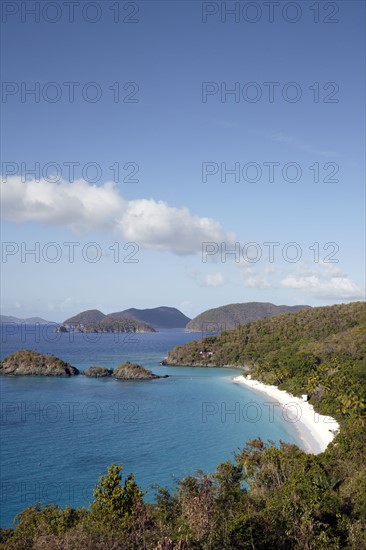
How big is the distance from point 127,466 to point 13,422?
22.6 metres

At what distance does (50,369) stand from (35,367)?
3592mm

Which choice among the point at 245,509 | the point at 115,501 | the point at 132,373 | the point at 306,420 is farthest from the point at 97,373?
the point at 245,509

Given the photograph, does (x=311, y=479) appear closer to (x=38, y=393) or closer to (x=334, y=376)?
(x=334, y=376)

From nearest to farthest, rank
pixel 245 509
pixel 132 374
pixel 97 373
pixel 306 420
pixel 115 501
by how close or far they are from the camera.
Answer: pixel 245 509
pixel 115 501
pixel 306 420
pixel 132 374
pixel 97 373

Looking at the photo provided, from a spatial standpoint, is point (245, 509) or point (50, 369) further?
point (50, 369)

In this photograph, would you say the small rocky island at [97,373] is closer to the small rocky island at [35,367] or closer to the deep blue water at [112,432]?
the small rocky island at [35,367]

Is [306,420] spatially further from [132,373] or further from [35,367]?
[35,367]

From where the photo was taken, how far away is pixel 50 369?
97375 millimetres

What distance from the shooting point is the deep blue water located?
116ft

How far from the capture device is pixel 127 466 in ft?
127

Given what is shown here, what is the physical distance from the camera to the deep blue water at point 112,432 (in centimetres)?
3544

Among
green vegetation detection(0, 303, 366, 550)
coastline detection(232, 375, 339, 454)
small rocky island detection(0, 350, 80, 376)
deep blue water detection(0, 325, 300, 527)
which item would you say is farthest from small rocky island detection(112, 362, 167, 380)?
green vegetation detection(0, 303, 366, 550)

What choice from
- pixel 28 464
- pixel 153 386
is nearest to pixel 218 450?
pixel 28 464

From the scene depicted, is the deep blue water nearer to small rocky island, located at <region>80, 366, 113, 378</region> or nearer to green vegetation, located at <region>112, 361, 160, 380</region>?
green vegetation, located at <region>112, 361, 160, 380</region>
